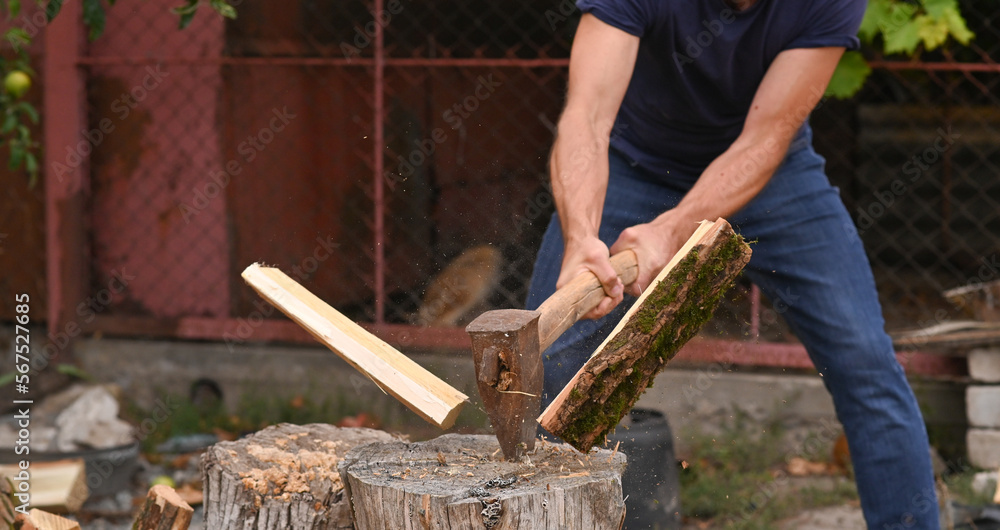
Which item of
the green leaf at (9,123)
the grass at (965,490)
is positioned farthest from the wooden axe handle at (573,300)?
the green leaf at (9,123)

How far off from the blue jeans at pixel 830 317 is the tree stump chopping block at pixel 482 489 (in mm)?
505

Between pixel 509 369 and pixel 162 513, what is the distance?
1011mm

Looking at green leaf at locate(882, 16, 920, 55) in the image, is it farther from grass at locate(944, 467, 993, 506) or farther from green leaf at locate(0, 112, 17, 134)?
green leaf at locate(0, 112, 17, 134)

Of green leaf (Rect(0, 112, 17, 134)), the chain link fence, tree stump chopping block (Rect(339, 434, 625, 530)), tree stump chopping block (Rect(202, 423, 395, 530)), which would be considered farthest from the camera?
the chain link fence

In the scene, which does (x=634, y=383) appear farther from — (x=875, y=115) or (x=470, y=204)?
(x=875, y=115)

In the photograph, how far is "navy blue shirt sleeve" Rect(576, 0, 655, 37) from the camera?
7.97 feet

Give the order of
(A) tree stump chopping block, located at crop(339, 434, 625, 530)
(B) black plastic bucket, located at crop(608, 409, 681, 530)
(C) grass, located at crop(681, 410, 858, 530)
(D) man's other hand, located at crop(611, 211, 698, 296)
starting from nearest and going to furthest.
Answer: (A) tree stump chopping block, located at crop(339, 434, 625, 530)
(D) man's other hand, located at crop(611, 211, 698, 296)
(B) black plastic bucket, located at crop(608, 409, 681, 530)
(C) grass, located at crop(681, 410, 858, 530)

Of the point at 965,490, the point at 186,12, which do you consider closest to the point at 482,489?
the point at 186,12

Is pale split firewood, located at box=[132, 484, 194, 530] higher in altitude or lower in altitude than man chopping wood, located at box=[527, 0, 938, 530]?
lower

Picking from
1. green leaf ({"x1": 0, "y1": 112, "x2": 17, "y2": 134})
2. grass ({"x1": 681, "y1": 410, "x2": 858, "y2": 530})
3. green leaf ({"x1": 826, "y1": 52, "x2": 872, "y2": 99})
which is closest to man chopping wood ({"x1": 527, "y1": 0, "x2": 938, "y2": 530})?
grass ({"x1": 681, "y1": 410, "x2": 858, "y2": 530})

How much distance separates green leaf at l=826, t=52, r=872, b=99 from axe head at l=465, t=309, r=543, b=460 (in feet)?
9.90

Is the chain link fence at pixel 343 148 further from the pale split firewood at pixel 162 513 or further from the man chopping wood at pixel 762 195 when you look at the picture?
the pale split firewood at pixel 162 513

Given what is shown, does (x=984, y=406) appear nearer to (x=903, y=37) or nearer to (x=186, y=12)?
(x=903, y=37)

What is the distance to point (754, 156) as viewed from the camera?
7.65 ft
